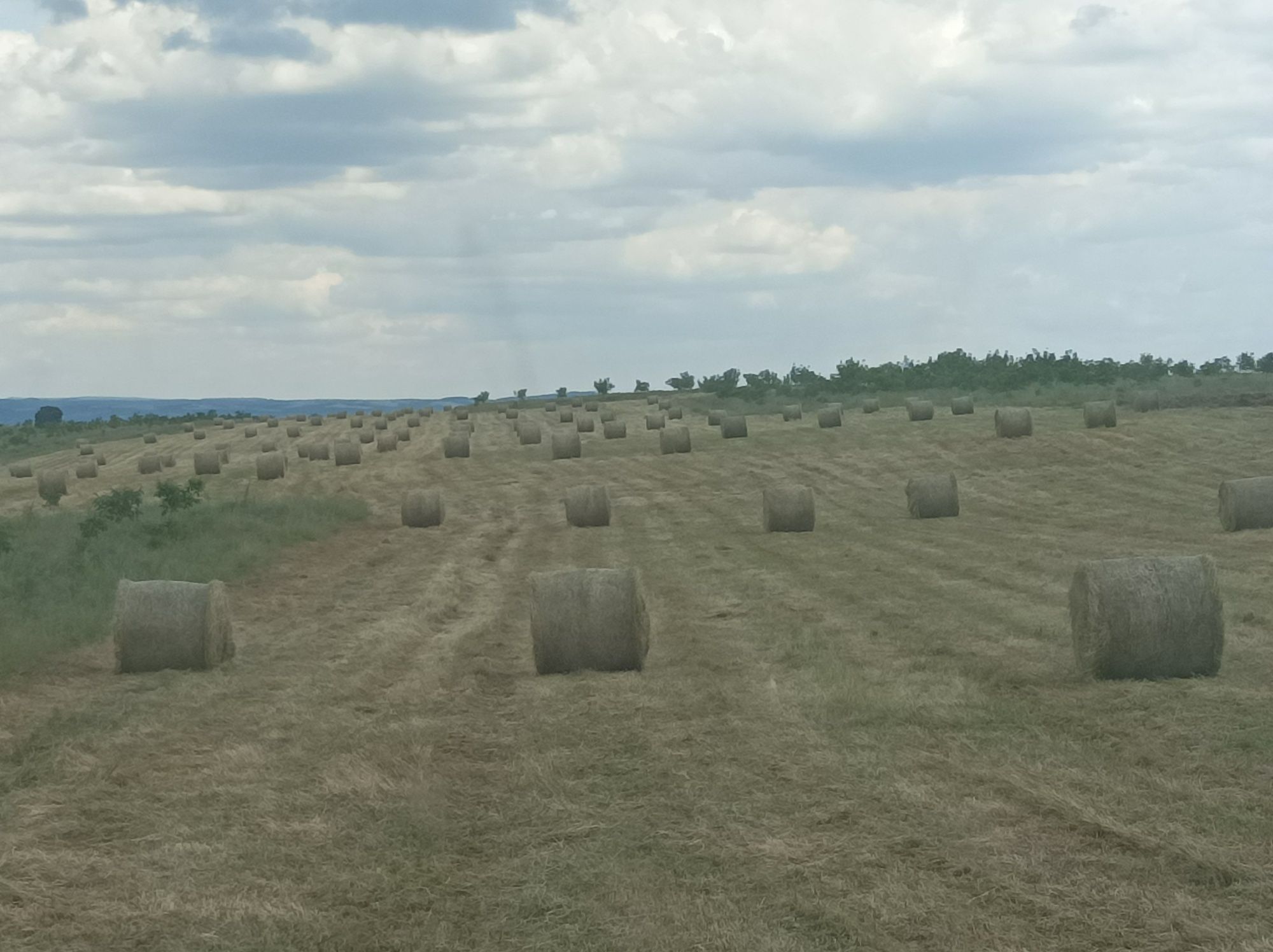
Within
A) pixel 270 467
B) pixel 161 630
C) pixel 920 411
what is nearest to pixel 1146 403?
pixel 920 411

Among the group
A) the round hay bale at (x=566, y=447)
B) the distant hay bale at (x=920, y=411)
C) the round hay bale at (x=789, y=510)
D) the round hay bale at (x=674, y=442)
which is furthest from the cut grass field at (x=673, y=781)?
the distant hay bale at (x=920, y=411)

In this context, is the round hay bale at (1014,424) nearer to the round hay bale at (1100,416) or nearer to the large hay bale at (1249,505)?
the round hay bale at (1100,416)

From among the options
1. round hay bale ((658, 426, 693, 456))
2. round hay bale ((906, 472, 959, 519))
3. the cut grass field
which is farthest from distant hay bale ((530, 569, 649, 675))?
round hay bale ((658, 426, 693, 456))

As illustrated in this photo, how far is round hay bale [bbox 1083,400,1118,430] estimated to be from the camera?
45.1m

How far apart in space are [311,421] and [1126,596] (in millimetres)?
65073

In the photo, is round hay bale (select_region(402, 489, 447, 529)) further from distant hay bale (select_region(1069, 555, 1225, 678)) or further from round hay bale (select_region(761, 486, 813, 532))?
distant hay bale (select_region(1069, 555, 1225, 678))

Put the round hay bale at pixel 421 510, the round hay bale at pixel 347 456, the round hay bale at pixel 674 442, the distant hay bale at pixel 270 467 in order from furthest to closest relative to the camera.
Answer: the round hay bale at pixel 347 456
the round hay bale at pixel 674 442
the distant hay bale at pixel 270 467
the round hay bale at pixel 421 510

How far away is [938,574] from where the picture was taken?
72.4ft

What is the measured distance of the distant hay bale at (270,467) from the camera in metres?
47.1

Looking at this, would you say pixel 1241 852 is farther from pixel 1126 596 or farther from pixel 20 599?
pixel 20 599

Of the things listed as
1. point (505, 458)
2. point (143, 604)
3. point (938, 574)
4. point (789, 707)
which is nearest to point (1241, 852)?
point (789, 707)

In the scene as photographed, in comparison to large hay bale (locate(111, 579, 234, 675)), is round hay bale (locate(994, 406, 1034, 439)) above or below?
above

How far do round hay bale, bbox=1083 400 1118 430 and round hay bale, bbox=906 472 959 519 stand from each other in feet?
49.5

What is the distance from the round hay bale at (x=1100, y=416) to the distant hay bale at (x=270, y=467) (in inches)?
909
